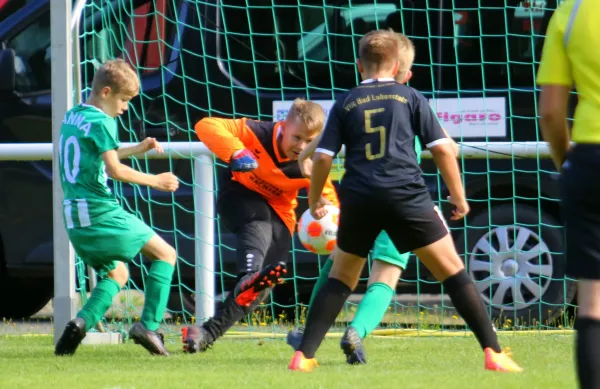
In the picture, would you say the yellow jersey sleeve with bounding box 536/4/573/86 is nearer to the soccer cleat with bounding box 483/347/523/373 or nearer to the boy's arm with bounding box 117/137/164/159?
the soccer cleat with bounding box 483/347/523/373

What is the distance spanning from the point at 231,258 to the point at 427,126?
136 inches

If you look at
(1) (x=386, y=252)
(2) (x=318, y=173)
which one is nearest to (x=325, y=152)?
(2) (x=318, y=173)

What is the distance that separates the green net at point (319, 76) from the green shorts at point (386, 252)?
2.41m

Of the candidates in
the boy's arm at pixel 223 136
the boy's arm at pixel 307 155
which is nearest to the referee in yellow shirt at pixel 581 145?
the boy's arm at pixel 307 155

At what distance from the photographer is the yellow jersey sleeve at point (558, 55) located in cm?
354

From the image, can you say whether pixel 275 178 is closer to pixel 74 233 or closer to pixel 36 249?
pixel 74 233

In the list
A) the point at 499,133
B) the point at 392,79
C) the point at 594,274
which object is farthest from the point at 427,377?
the point at 499,133

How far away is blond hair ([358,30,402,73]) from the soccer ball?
113 cm

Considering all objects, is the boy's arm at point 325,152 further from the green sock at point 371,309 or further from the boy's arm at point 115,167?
the boy's arm at point 115,167

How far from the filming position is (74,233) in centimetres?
612

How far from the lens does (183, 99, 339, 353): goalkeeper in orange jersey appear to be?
20.5ft

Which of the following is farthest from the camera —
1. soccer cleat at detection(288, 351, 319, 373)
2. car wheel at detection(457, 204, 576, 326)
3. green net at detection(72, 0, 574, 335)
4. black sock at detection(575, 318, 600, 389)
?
green net at detection(72, 0, 574, 335)

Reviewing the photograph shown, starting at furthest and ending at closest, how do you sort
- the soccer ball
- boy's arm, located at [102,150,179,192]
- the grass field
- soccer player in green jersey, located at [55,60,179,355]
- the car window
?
the car window → the soccer ball → soccer player in green jersey, located at [55,60,179,355] → boy's arm, located at [102,150,179,192] → the grass field

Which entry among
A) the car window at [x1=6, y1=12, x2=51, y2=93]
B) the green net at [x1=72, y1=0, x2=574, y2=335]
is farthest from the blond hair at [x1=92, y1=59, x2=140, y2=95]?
the car window at [x1=6, y1=12, x2=51, y2=93]
